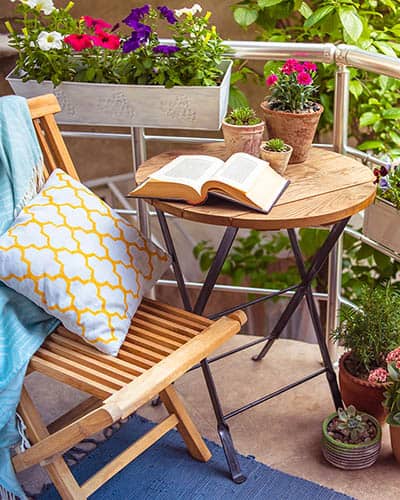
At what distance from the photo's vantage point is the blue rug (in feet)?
7.29

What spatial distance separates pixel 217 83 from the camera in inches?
94.0

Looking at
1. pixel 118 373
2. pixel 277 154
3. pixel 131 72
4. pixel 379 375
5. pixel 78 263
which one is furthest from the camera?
pixel 131 72

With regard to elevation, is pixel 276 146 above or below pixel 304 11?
below

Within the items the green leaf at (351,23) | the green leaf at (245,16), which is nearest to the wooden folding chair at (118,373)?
the green leaf at (245,16)

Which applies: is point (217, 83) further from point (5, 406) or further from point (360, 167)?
point (5, 406)

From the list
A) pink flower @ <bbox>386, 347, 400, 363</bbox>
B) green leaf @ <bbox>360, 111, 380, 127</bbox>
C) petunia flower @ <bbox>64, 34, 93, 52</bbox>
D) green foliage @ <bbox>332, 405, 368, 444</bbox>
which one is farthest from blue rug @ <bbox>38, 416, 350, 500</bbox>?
green leaf @ <bbox>360, 111, 380, 127</bbox>

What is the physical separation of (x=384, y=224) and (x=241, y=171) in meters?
0.50

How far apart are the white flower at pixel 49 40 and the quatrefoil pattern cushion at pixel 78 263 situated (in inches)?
17.1

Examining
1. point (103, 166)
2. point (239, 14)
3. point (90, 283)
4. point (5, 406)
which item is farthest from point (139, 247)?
point (103, 166)

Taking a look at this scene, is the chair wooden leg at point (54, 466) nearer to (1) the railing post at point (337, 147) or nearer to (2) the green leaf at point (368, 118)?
(1) the railing post at point (337, 147)

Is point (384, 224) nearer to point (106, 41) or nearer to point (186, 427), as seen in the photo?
point (186, 427)

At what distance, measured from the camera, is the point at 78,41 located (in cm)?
236

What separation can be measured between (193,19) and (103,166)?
206cm

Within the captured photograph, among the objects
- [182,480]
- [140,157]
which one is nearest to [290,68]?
[140,157]
